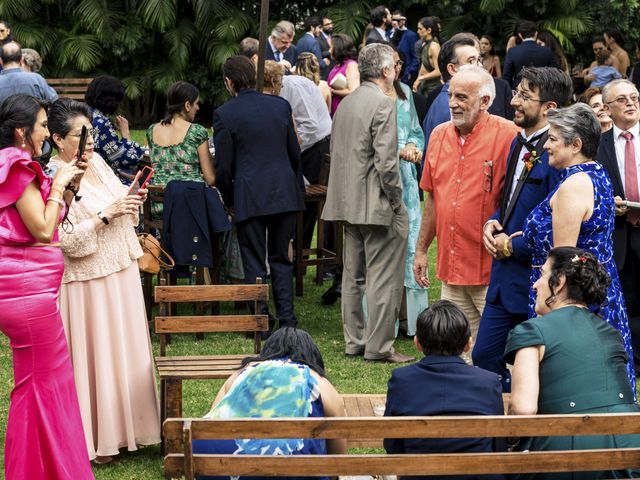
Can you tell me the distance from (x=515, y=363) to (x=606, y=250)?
132cm

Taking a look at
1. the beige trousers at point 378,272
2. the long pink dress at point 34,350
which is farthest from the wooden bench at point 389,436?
the beige trousers at point 378,272

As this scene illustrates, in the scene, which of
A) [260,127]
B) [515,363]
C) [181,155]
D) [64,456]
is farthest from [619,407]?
[181,155]

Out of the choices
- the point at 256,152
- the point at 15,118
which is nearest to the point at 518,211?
the point at 15,118

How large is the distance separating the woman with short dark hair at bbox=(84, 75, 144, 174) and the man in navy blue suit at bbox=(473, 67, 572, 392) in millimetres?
3687

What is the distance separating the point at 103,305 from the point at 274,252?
287cm

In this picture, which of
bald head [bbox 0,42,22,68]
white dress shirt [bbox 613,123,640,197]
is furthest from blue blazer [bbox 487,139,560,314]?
bald head [bbox 0,42,22,68]

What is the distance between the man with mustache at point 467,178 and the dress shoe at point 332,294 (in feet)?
11.5

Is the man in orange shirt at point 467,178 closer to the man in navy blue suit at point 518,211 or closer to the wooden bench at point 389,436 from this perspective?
the man in navy blue suit at point 518,211

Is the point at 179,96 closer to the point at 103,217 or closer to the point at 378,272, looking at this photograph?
the point at 378,272

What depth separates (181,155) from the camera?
8891mm

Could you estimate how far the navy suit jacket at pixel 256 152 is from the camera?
8.51 metres

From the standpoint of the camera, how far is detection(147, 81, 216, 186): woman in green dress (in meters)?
8.82

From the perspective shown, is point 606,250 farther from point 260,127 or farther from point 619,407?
point 260,127

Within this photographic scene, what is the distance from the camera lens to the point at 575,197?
5312mm
